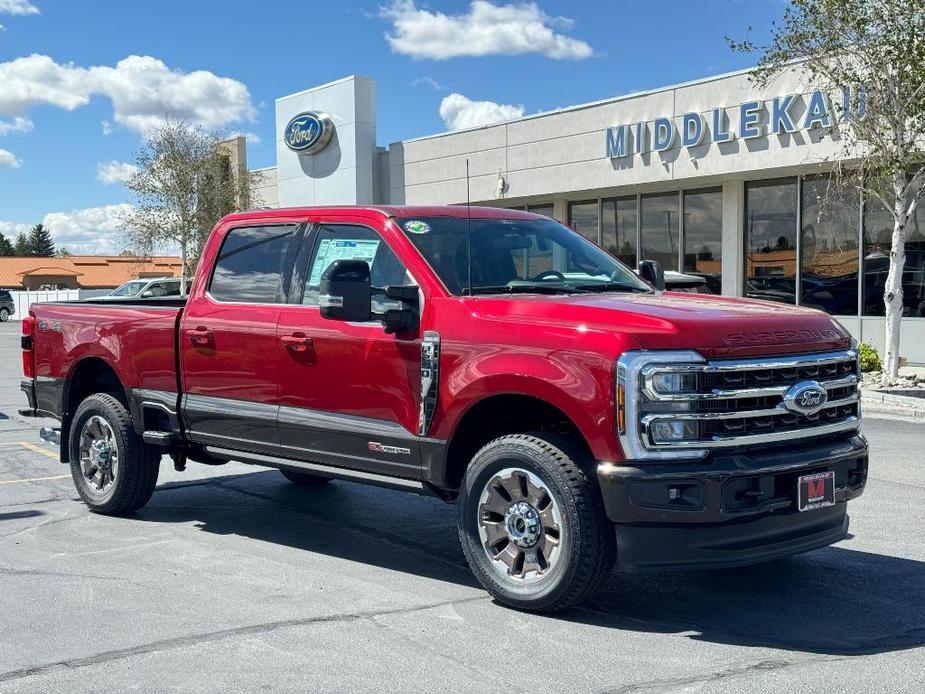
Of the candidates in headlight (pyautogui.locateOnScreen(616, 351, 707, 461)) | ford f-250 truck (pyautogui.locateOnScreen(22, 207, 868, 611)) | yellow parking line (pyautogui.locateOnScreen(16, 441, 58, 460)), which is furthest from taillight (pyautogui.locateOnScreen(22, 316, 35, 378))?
headlight (pyautogui.locateOnScreen(616, 351, 707, 461))

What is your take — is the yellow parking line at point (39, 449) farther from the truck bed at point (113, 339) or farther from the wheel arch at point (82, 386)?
the wheel arch at point (82, 386)

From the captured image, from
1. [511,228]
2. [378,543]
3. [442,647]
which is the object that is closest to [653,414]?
[442,647]

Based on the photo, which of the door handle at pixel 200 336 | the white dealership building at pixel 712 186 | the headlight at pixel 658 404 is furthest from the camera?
the white dealership building at pixel 712 186

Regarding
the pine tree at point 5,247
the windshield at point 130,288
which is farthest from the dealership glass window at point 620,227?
the pine tree at point 5,247

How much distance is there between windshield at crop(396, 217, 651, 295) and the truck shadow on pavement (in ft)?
5.41

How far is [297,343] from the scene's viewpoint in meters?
6.25

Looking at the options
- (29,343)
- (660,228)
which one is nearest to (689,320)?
(29,343)

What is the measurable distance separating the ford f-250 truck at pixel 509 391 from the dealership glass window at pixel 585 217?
19.8 meters

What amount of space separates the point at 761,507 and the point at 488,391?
1399mm

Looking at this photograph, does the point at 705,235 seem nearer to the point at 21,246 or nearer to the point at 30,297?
the point at 30,297

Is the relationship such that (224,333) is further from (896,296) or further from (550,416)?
(896,296)

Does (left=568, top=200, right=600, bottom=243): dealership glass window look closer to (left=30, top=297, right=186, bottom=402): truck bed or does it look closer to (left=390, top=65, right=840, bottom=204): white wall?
(left=390, top=65, right=840, bottom=204): white wall

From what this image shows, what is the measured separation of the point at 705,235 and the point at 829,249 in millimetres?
3150

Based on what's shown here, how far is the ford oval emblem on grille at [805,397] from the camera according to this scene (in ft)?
16.5
